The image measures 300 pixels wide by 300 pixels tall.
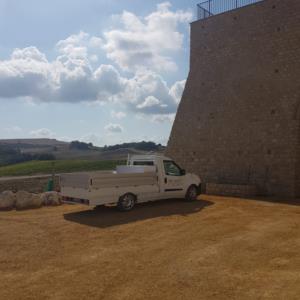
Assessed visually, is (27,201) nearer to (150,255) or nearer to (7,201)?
(7,201)

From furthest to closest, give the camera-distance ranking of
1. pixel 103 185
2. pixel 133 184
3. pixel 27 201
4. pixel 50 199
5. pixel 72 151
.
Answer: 1. pixel 72 151
2. pixel 50 199
3. pixel 27 201
4. pixel 133 184
5. pixel 103 185

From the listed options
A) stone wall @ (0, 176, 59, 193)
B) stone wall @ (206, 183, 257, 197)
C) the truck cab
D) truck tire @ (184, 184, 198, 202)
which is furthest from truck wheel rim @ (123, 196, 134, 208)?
stone wall @ (0, 176, 59, 193)

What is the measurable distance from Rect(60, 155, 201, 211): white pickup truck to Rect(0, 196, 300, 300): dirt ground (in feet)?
1.82

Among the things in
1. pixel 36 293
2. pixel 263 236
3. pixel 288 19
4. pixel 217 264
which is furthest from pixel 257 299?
pixel 288 19

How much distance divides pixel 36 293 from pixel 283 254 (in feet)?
15.2

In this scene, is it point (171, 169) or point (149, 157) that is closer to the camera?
point (149, 157)

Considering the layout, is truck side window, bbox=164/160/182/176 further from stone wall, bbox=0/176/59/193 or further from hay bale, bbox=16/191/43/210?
stone wall, bbox=0/176/59/193

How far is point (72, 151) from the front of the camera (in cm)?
7594

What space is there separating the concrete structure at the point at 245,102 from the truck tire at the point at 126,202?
22.8 ft

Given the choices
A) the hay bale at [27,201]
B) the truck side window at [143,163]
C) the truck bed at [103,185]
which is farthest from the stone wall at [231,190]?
the hay bale at [27,201]

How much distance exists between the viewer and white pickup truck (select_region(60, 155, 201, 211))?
37.3 ft

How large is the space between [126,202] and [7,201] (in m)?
4.27

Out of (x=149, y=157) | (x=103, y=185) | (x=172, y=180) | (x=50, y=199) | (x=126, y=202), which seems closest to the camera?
(x=103, y=185)

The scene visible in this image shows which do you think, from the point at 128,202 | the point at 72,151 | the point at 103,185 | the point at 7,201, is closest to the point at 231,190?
the point at 128,202
